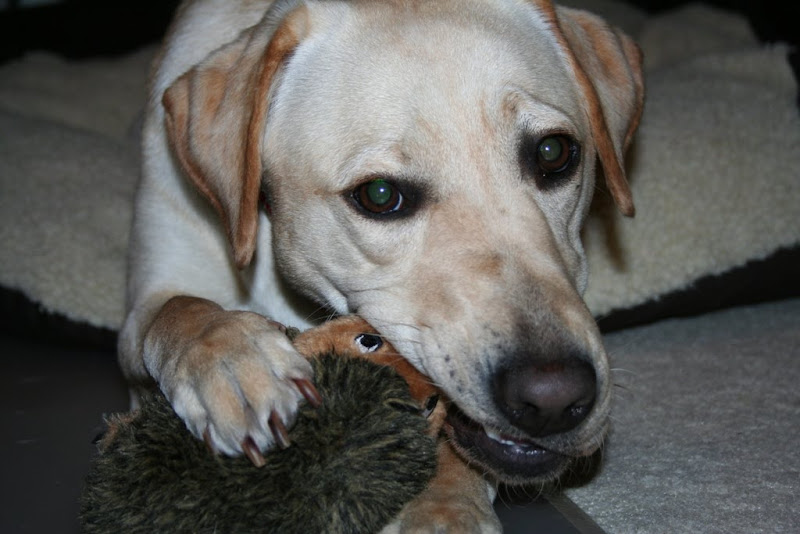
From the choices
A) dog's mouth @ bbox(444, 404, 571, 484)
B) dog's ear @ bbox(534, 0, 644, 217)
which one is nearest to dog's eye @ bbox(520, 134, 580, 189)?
dog's ear @ bbox(534, 0, 644, 217)

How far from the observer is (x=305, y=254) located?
241 centimetres

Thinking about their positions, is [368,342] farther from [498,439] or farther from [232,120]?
[232,120]

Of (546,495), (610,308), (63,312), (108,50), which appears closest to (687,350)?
(610,308)

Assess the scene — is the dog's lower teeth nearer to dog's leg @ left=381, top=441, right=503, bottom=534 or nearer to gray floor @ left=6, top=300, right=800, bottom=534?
dog's leg @ left=381, top=441, right=503, bottom=534

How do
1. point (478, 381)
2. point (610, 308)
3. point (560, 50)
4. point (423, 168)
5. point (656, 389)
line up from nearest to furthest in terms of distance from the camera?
1. point (478, 381)
2. point (423, 168)
3. point (560, 50)
4. point (656, 389)
5. point (610, 308)

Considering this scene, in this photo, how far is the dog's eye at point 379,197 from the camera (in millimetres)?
2164

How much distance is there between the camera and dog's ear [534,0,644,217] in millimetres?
2492

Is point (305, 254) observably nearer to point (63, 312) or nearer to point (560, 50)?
point (560, 50)

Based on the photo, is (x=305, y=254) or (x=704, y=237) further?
(x=704, y=237)

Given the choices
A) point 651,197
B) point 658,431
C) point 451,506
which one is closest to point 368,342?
point 451,506

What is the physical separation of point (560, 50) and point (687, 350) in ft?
4.32

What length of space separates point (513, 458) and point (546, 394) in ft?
0.81

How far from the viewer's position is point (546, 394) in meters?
1.78

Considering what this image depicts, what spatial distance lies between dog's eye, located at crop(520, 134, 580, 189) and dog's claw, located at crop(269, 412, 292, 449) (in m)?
0.86
